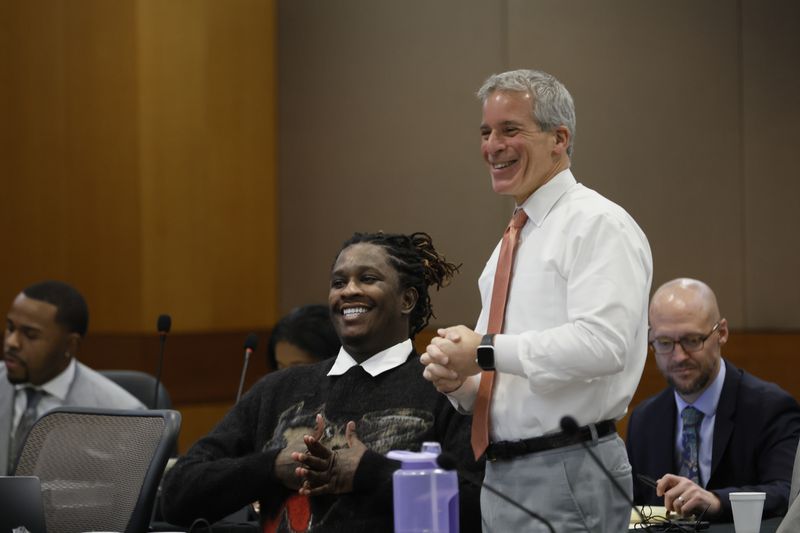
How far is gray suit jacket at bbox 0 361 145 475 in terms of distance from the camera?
430cm

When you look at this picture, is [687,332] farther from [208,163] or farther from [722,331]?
[208,163]

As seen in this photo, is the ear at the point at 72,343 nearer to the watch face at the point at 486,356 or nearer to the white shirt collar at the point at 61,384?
the white shirt collar at the point at 61,384

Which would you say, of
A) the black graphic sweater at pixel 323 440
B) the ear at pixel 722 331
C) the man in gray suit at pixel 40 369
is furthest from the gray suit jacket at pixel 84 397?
the ear at pixel 722 331

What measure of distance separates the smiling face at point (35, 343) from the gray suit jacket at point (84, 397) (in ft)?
0.24

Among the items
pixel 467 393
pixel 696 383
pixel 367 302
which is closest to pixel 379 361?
pixel 367 302

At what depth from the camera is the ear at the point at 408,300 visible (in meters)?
3.06

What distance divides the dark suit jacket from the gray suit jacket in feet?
5.84

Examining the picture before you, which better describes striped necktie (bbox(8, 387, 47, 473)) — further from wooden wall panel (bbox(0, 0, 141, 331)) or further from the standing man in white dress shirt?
the standing man in white dress shirt

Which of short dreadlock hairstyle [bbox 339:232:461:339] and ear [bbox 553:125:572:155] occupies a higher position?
ear [bbox 553:125:572:155]

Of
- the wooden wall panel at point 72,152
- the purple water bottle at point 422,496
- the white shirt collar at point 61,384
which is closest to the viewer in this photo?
the purple water bottle at point 422,496

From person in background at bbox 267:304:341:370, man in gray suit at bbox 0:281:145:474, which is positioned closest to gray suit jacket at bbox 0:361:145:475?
man in gray suit at bbox 0:281:145:474

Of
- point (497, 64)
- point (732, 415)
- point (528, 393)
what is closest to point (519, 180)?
point (528, 393)

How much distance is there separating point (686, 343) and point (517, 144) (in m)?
1.35

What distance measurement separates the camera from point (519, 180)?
2.52 metres
